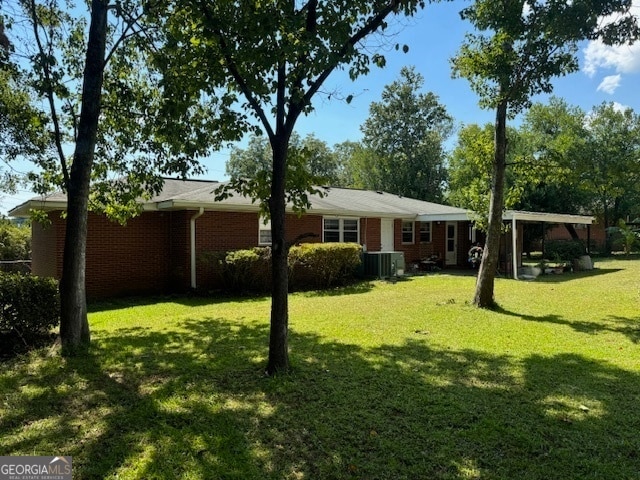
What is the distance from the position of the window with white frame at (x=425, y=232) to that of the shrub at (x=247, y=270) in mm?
9435

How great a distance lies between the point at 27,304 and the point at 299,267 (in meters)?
7.87

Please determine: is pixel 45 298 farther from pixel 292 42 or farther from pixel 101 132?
pixel 292 42

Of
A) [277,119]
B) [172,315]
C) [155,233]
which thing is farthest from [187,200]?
[277,119]

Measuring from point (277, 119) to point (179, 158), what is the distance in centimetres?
242

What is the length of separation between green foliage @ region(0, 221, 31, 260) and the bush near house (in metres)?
15.4

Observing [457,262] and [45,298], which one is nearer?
[45,298]

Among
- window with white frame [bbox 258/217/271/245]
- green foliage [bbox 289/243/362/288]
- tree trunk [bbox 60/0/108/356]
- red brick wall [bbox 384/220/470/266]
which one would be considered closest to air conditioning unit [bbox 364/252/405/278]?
green foliage [bbox 289/243/362/288]

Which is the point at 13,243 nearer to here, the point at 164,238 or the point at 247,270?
the point at 164,238

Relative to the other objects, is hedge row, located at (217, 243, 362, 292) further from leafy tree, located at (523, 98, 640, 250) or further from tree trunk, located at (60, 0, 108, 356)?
leafy tree, located at (523, 98, 640, 250)

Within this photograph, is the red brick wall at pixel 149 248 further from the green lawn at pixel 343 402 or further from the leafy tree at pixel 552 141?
the leafy tree at pixel 552 141

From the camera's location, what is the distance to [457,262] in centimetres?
2133

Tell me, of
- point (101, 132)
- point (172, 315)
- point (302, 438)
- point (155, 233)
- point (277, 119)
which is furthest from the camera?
point (155, 233)

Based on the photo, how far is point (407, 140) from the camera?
138 feet

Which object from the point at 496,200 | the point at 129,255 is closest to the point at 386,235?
the point at 496,200
